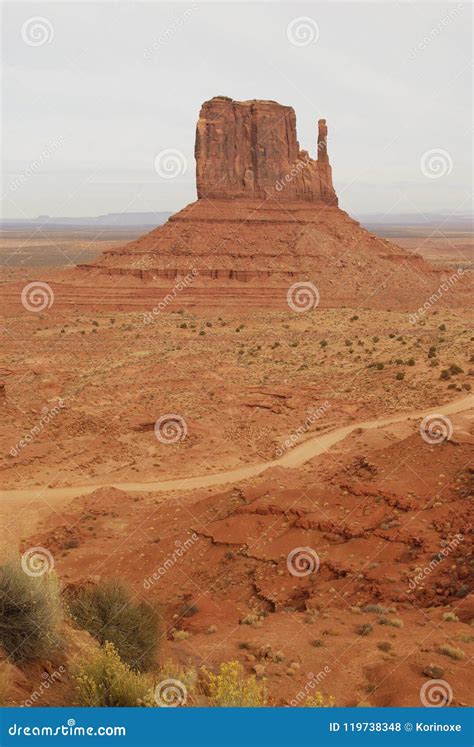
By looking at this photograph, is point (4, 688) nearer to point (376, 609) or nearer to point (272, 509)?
point (376, 609)

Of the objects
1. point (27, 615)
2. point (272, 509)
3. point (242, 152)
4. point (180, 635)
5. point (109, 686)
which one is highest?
point (242, 152)

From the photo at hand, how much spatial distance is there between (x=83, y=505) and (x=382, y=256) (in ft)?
188

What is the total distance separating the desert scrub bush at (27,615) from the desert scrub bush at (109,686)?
1.06 m

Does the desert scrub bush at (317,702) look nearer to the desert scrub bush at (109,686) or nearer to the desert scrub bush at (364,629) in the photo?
the desert scrub bush at (109,686)

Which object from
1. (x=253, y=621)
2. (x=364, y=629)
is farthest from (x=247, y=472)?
(x=364, y=629)

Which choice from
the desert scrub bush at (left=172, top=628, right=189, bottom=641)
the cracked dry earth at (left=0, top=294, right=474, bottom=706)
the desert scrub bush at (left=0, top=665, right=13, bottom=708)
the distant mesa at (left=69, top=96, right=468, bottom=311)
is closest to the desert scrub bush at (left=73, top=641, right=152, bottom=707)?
the cracked dry earth at (left=0, top=294, right=474, bottom=706)

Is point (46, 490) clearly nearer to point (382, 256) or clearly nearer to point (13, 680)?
point (13, 680)

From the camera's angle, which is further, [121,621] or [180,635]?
[180,635]

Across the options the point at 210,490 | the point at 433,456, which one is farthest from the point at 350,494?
the point at 210,490

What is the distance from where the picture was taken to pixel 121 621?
8484mm

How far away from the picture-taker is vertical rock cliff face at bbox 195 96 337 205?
70.0m

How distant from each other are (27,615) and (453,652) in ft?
16.7

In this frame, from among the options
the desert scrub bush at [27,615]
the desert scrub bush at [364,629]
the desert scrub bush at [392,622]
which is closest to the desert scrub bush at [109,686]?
the desert scrub bush at [27,615]

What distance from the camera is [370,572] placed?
37.7 ft
